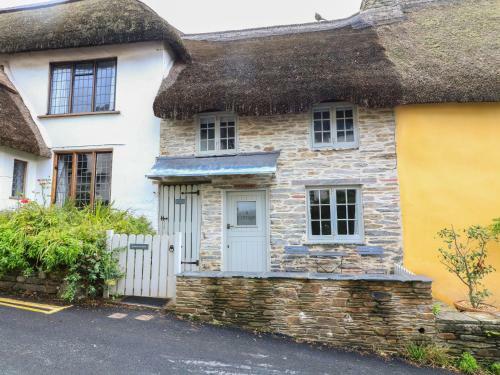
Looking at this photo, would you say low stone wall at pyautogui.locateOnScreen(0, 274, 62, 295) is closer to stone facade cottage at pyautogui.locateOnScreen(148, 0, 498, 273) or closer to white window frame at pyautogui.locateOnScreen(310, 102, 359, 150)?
stone facade cottage at pyautogui.locateOnScreen(148, 0, 498, 273)

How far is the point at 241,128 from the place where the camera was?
8.81 meters

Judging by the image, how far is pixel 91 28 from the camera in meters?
9.07

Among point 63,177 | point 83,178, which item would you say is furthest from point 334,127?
point 63,177

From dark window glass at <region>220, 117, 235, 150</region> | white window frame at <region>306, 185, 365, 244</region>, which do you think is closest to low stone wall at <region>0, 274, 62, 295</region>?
dark window glass at <region>220, 117, 235, 150</region>

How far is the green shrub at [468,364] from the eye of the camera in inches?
181

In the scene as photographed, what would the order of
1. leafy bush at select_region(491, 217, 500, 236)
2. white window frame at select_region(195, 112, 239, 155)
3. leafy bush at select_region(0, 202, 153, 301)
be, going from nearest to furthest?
leafy bush at select_region(0, 202, 153, 301)
leafy bush at select_region(491, 217, 500, 236)
white window frame at select_region(195, 112, 239, 155)

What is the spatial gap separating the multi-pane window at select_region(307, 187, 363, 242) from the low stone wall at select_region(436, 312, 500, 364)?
127 inches

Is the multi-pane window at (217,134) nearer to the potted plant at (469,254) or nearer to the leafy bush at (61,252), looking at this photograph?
the leafy bush at (61,252)

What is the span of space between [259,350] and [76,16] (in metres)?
9.94

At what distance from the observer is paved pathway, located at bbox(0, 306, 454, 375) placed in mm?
3820

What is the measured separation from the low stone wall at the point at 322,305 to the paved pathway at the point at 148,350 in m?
0.26

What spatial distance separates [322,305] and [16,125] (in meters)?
8.53

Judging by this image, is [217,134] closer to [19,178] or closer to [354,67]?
[354,67]

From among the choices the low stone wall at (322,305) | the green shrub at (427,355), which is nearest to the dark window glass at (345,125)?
the low stone wall at (322,305)
